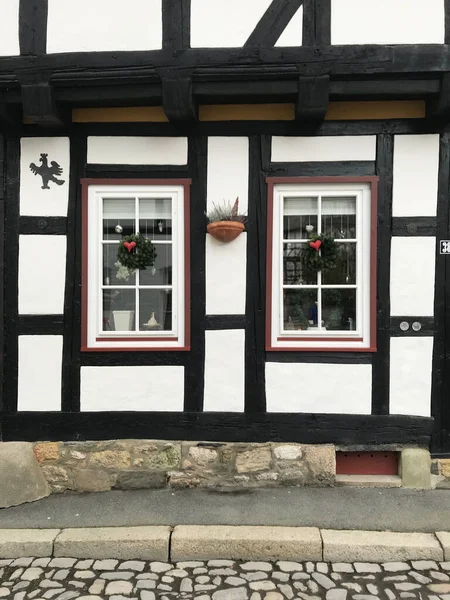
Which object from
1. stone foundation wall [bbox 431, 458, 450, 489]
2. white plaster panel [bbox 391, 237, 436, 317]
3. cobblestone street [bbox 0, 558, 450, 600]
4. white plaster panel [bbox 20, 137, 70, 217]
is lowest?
cobblestone street [bbox 0, 558, 450, 600]

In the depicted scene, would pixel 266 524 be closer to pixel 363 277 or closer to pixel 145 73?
pixel 363 277

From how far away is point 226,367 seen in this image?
12.4 feet

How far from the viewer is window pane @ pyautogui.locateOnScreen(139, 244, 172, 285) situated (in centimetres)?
390

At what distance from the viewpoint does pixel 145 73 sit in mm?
3473

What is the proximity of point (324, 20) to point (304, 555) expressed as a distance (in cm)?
415

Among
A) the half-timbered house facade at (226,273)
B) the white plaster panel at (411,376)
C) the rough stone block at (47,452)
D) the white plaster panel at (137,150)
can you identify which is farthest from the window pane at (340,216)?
the rough stone block at (47,452)

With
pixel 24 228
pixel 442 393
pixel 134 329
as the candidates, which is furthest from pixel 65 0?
pixel 442 393

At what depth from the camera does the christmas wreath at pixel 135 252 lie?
374 cm

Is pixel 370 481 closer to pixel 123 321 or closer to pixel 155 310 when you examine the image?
pixel 155 310

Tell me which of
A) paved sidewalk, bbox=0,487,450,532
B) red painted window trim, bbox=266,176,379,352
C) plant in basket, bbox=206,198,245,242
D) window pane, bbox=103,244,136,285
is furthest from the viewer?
window pane, bbox=103,244,136,285

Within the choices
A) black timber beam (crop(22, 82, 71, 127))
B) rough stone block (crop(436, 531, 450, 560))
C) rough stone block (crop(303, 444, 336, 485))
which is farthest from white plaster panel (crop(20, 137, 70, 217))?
rough stone block (crop(436, 531, 450, 560))

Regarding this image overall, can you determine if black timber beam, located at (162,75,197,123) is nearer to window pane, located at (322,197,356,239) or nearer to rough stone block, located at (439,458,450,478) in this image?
window pane, located at (322,197,356,239)

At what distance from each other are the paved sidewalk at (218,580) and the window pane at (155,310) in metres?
1.87

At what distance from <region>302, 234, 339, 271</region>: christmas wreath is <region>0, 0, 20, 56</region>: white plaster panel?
3.01 m
